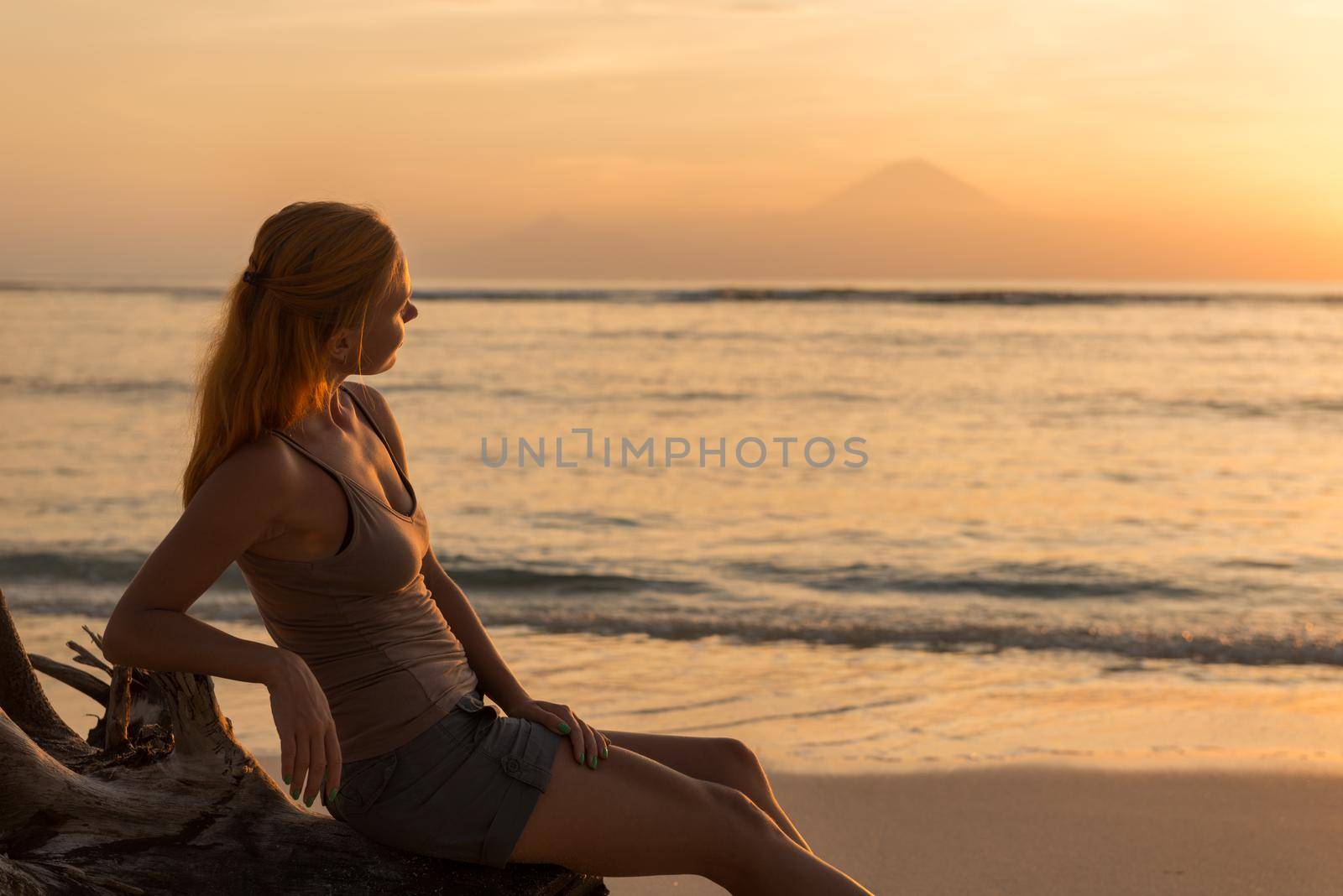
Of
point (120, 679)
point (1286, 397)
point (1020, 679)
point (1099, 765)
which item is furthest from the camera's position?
point (1286, 397)

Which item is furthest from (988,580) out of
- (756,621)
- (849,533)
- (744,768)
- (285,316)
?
(285,316)

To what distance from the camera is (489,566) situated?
10.5 meters

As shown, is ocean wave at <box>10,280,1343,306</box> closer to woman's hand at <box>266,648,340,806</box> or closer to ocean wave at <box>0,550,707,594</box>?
ocean wave at <box>0,550,707,594</box>

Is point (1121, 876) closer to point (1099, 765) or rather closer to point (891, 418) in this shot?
point (1099, 765)

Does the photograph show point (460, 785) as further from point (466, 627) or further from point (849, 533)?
point (849, 533)

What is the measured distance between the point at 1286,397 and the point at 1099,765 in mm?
21517

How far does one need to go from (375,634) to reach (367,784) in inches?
12.1

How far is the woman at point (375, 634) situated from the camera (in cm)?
243

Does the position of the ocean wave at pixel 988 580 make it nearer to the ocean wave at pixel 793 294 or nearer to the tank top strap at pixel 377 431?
the tank top strap at pixel 377 431

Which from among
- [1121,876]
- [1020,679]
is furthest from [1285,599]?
[1121,876]

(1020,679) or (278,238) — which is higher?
(278,238)

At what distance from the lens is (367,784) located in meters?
2.57

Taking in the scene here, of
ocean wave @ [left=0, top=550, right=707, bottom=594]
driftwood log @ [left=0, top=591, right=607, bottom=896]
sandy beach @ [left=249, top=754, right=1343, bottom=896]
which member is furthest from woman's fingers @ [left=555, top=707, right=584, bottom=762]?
ocean wave @ [left=0, top=550, right=707, bottom=594]

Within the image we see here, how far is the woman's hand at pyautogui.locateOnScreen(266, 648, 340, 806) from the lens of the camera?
2145 mm
